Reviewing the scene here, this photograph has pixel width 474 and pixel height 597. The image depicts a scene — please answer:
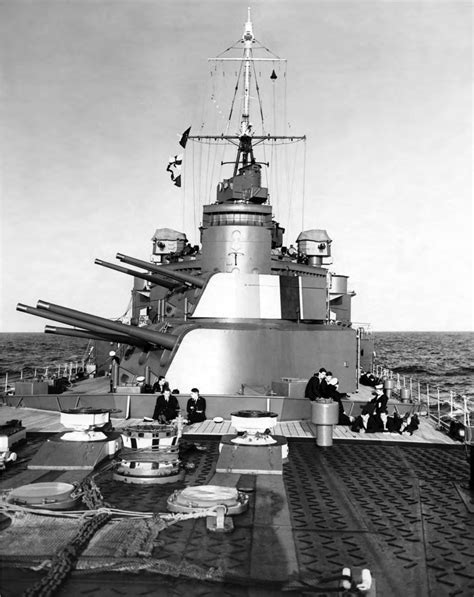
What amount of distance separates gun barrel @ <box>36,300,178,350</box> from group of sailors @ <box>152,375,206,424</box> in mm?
643

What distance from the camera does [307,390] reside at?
9383mm

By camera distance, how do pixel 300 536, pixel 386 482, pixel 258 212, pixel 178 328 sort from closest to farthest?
pixel 300 536, pixel 386 482, pixel 178 328, pixel 258 212

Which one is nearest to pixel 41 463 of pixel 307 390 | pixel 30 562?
pixel 30 562

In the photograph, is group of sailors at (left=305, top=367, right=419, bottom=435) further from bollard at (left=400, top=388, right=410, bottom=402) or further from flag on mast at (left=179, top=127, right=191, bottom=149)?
flag on mast at (left=179, top=127, right=191, bottom=149)

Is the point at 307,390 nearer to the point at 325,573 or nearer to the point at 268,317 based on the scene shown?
the point at 268,317

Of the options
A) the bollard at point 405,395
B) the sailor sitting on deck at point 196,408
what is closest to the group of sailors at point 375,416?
the sailor sitting on deck at point 196,408

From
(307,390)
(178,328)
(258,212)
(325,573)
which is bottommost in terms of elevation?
(325,573)

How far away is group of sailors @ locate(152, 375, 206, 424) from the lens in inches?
337

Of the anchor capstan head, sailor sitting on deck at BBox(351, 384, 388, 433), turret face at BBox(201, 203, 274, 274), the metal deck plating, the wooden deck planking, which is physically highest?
the anchor capstan head

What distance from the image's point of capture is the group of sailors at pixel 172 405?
855 centimetres

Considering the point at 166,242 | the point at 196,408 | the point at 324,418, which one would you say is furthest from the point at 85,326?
the point at 166,242

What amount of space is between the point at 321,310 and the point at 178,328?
2.89 m

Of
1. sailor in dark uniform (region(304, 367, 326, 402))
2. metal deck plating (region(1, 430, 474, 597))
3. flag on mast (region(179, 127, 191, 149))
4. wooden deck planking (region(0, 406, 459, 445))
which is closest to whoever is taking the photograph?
metal deck plating (region(1, 430, 474, 597))

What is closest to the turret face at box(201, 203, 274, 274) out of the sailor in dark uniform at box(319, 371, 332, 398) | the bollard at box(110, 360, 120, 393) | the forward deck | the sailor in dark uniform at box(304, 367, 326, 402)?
the bollard at box(110, 360, 120, 393)
